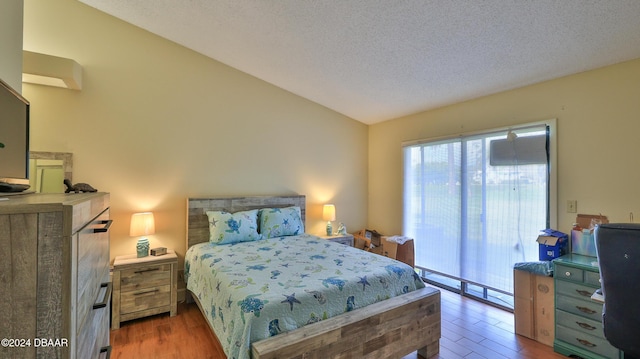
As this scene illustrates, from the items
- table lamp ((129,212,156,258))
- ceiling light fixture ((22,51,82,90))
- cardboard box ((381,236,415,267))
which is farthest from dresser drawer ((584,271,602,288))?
ceiling light fixture ((22,51,82,90))

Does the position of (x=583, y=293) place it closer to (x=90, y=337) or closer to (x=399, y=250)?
(x=399, y=250)

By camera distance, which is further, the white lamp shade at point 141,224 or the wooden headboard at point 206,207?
the wooden headboard at point 206,207

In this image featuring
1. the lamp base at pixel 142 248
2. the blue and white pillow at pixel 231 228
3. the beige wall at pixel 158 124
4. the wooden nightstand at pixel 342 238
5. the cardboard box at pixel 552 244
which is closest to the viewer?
the cardboard box at pixel 552 244

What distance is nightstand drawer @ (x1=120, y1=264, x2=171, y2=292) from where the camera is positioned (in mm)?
2648

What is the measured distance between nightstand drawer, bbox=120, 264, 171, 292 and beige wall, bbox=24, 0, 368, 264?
1.38ft

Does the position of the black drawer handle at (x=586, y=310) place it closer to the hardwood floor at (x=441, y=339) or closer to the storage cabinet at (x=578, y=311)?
the storage cabinet at (x=578, y=311)

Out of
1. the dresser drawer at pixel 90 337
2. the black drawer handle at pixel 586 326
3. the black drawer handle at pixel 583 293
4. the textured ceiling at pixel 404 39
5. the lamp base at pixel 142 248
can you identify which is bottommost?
the black drawer handle at pixel 586 326

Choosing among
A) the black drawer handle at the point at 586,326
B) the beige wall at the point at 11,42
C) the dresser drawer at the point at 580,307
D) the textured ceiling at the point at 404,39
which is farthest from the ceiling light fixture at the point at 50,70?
the black drawer handle at the point at 586,326

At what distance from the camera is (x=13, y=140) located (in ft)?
4.11

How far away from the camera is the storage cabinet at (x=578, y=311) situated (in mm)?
2061

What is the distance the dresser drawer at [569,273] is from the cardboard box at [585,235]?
33 cm

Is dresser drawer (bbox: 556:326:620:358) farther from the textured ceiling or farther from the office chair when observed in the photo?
the textured ceiling

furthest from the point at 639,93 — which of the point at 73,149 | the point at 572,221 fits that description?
the point at 73,149

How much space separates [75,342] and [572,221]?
3.47 metres
